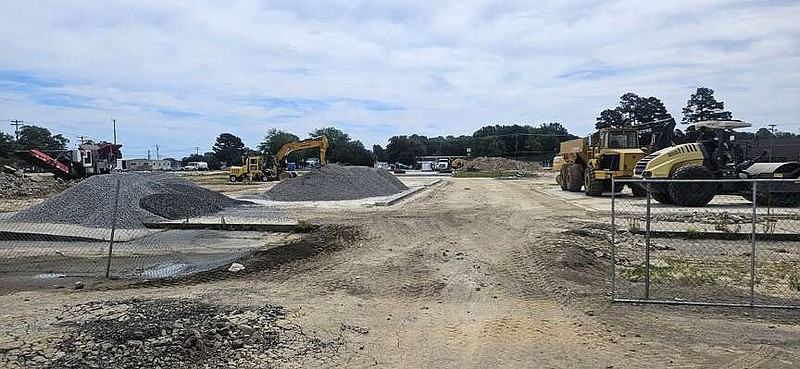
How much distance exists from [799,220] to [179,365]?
53.2 feet

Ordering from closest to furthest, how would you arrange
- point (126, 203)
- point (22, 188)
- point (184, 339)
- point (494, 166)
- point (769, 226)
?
point (184, 339) → point (769, 226) → point (126, 203) → point (22, 188) → point (494, 166)

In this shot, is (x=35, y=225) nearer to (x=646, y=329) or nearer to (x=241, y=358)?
(x=241, y=358)

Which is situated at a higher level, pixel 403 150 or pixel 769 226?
pixel 403 150

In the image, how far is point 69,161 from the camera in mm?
46938

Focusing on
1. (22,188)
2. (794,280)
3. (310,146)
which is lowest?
(794,280)

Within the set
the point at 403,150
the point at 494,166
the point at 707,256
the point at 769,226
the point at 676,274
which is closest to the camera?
the point at 676,274

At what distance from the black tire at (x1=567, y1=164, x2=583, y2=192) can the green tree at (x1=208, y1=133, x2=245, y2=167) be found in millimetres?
119715

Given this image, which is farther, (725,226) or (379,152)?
(379,152)

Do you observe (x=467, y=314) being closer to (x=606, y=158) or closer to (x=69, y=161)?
(x=606, y=158)

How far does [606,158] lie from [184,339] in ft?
81.4

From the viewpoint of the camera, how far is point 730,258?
11.0m

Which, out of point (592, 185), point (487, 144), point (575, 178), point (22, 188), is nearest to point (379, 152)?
point (487, 144)

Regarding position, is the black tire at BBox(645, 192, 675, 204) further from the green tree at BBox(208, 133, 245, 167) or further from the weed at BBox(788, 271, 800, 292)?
the green tree at BBox(208, 133, 245, 167)

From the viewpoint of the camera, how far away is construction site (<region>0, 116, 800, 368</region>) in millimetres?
5820
